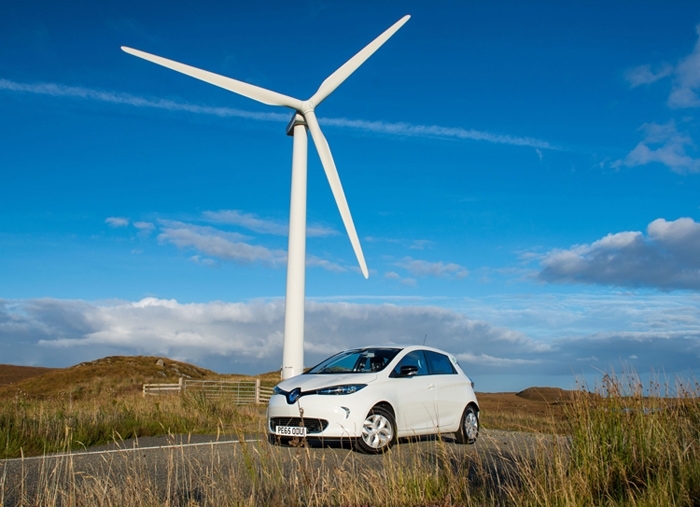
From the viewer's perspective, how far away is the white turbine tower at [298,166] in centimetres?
1860

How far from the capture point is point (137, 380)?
46.8 meters

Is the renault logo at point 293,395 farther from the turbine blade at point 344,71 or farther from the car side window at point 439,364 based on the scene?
the turbine blade at point 344,71

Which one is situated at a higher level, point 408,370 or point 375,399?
point 408,370

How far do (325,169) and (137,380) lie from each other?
3197 cm

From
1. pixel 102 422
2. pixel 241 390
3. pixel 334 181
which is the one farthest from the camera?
pixel 241 390

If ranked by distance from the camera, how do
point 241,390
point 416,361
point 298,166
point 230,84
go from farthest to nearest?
point 241,390
point 230,84
point 298,166
point 416,361

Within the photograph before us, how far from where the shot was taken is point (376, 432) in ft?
31.7

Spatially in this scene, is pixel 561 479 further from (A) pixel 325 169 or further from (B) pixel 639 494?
(A) pixel 325 169

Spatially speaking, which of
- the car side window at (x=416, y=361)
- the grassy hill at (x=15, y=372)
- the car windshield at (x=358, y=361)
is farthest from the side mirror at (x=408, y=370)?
the grassy hill at (x=15, y=372)

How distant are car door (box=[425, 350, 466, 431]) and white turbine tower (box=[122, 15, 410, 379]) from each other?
23.0 feet

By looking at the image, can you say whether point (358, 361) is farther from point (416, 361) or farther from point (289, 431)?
→ point (289, 431)

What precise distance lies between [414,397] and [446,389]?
104cm

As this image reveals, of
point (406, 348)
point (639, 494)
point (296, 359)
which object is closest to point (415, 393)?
point (406, 348)

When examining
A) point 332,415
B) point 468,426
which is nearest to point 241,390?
point 468,426
